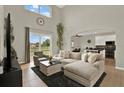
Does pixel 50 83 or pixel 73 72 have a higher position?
pixel 73 72

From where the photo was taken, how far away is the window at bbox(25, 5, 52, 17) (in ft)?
20.9

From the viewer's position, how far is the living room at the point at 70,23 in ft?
15.5

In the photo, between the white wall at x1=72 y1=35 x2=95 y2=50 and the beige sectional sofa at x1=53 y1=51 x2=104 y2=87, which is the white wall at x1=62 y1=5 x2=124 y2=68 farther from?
the white wall at x1=72 y1=35 x2=95 y2=50

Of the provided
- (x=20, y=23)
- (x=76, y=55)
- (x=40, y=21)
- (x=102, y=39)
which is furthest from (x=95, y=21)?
(x=20, y=23)

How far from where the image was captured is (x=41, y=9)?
7027 millimetres

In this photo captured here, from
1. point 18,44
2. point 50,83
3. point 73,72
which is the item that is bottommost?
point 50,83

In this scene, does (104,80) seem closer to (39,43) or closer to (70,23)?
(70,23)

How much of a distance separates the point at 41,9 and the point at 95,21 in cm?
389

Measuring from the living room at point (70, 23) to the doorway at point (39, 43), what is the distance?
0.31 m

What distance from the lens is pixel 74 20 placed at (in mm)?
6992

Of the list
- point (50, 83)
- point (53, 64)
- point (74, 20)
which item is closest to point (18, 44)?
point (53, 64)
